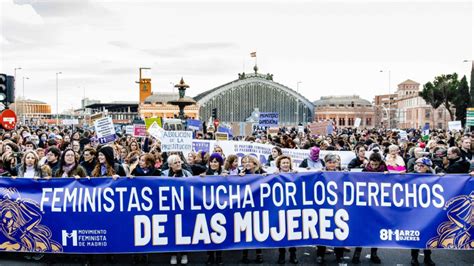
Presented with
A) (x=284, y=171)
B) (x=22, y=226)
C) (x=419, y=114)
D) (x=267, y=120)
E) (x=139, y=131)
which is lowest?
(x=22, y=226)

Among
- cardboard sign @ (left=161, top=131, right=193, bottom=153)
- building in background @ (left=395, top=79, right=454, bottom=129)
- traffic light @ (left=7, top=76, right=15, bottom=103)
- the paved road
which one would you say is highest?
building in background @ (left=395, top=79, right=454, bottom=129)

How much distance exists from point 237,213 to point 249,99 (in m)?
131

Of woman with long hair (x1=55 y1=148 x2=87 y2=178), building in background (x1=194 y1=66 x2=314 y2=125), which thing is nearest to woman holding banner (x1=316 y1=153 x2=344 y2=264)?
woman with long hair (x1=55 y1=148 x2=87 y2=178)

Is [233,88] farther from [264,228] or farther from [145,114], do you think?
[264,228]

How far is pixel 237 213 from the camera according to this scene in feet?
23.6

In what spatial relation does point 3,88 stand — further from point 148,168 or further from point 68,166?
point 148,168

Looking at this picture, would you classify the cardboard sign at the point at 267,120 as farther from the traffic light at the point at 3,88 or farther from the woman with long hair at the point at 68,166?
the woman with long hair at the point at 68,166

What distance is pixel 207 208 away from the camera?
23.6 feet

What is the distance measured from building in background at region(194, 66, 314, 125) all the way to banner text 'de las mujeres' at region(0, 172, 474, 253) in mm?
127349

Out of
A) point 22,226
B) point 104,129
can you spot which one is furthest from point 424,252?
point 104,129

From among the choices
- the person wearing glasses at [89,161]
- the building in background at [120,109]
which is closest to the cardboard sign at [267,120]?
the person wearing glasses at [89,161]

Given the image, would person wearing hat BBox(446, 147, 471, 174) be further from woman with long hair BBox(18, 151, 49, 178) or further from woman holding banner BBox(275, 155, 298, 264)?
woman with long hair BBox(18, 151, 49, 178)

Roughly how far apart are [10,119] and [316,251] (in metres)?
11.0

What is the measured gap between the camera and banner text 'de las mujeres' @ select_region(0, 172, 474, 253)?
7.12 meters
